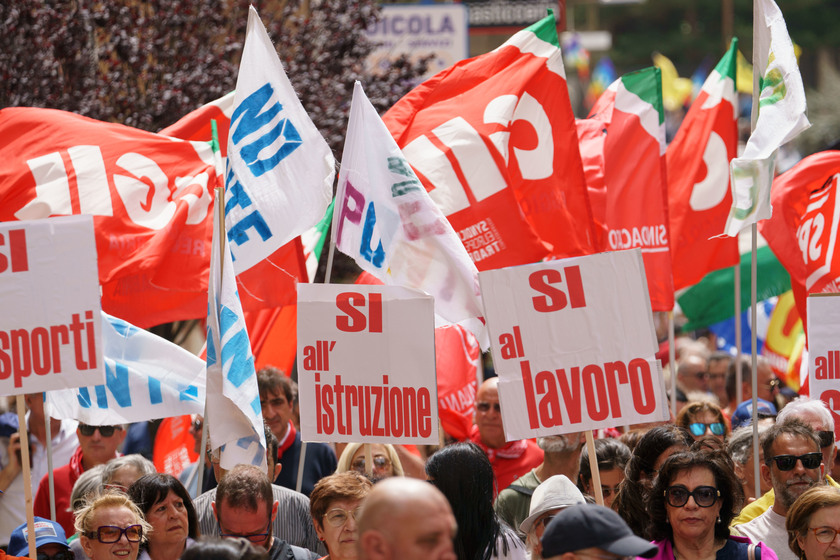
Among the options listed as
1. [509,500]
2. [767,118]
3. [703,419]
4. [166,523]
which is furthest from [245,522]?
[767,118]

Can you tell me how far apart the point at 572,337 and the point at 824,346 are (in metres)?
1.69

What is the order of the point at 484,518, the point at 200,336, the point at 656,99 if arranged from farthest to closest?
the point at 200,336 → the point at 656,99 → the point at 484,518

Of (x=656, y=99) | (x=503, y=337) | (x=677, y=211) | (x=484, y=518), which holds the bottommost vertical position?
(x=484, y=518)

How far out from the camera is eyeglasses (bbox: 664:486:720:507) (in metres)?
5.14

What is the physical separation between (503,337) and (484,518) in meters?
1.07

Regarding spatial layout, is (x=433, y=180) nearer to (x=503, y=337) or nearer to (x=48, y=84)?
(x=503, y=337)

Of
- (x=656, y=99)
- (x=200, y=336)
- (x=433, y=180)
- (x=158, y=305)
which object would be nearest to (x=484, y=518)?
(x=433, y=180)

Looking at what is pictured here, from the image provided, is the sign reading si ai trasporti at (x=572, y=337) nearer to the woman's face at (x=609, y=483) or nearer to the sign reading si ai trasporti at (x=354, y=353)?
the sign reading si ai trasporti at (x=354, y=353)

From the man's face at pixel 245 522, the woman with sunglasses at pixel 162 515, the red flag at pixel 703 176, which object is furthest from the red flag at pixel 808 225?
the woman with sunglasses at pixel 162 515

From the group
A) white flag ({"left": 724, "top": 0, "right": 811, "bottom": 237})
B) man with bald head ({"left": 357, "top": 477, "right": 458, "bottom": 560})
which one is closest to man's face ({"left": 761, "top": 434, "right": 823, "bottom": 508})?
white flag ({"left": 724, "top": 0, "right": 811, "bottom": 237})

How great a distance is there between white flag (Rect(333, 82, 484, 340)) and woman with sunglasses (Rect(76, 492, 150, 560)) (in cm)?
185

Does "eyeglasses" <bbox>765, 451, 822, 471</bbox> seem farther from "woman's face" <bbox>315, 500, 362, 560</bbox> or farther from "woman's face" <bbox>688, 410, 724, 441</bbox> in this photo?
"woman's face" <bbox>315, 500, 362, 560</bbox>

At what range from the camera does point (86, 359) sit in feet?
19.7

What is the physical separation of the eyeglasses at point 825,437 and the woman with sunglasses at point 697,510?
4.58 feet
